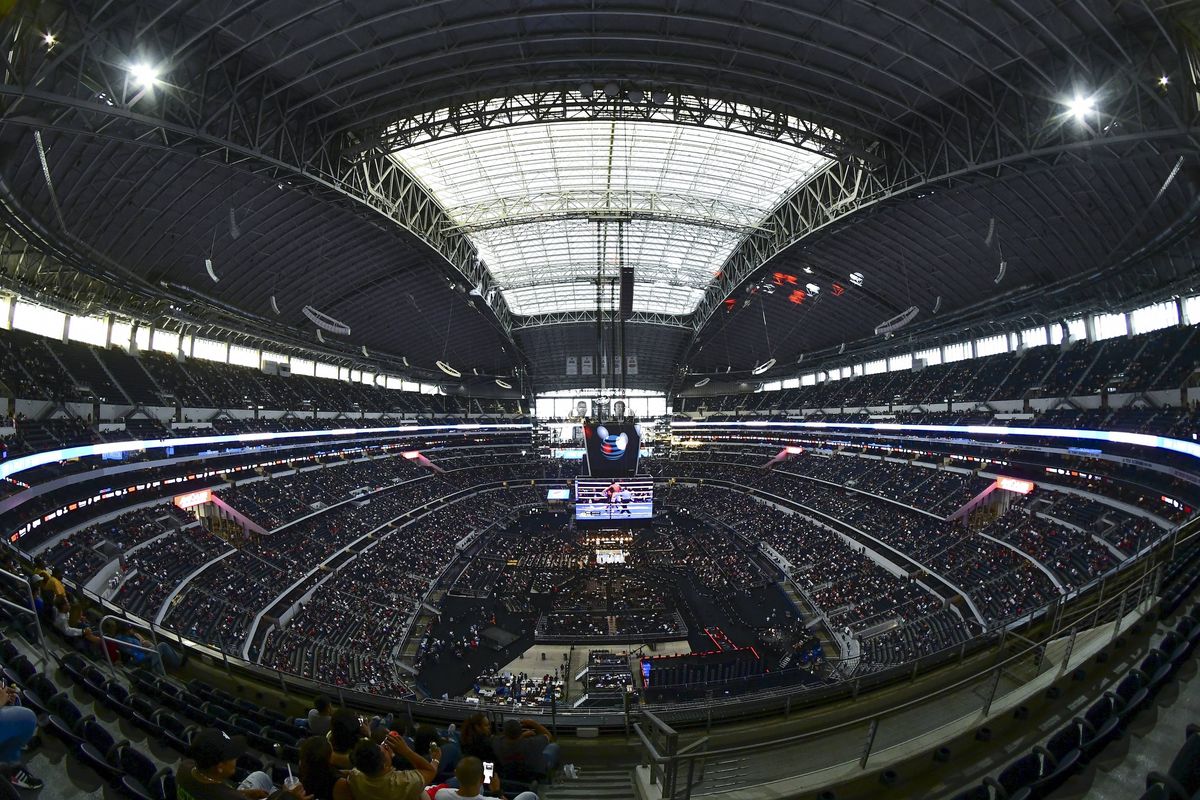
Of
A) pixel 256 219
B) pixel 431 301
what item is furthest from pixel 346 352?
pixel 256 219

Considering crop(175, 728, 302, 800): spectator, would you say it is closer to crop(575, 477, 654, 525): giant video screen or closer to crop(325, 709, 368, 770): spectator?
crop(325, 709, 368, 770): spectator

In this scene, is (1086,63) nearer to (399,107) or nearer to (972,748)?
(972,748)

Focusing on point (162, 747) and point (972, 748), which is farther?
point (162, 747)

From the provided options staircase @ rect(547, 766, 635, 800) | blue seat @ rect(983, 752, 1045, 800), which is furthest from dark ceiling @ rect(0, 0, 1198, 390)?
staircase @ rect(547, 766, 635, 800)

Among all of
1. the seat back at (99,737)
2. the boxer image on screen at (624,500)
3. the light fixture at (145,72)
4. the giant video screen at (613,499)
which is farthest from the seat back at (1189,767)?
the boxer image on screen at (624,500)

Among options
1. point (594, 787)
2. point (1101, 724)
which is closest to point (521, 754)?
point (594, 787)

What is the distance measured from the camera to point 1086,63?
45.8ft

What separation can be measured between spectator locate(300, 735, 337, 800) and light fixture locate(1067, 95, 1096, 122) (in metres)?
20.4

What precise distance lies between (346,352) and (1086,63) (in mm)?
49690

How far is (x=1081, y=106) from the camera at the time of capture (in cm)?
1427

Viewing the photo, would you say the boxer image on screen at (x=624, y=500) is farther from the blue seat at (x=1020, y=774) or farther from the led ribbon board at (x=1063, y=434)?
the blue seat at (x=1020, y=774)

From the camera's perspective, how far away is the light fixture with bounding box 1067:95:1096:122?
46.5ft

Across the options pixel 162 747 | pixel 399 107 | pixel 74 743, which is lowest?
pixel 162 747

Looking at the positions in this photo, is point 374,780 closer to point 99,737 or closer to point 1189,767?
point 99,737
